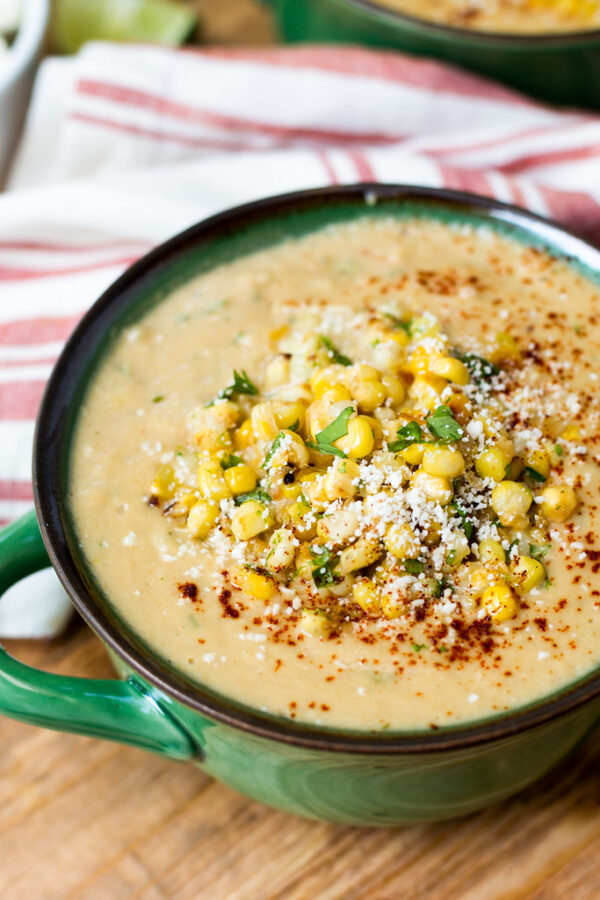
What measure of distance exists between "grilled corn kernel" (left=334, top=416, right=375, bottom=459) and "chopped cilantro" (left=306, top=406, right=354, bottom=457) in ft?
0.03

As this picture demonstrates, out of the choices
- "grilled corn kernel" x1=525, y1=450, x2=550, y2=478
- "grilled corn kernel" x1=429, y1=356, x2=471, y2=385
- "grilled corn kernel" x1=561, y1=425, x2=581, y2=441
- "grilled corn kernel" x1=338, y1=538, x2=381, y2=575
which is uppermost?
"grilled corn kernel" x1=429, y1=356, x2=471, y2=385

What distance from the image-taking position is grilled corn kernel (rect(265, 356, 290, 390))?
2.25 m

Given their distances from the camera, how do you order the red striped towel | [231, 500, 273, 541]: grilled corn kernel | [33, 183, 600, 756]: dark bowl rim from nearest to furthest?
[33, 183, 600, 756]: dark bowl rim, [231, 500, 273, 541]: grilled corn kernel, the red striped towel

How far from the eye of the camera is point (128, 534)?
2.07 m

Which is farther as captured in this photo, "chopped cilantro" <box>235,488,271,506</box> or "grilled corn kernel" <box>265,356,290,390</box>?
"grilled corn kernel" <box>265,356,290,390</box>

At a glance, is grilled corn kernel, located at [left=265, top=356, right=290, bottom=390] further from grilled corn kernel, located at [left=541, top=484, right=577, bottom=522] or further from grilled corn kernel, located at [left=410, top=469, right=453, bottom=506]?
grilled corn kernel, located at [left=541, top=484, right=577, bottom=522]

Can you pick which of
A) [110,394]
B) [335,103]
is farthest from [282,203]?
[335,103]

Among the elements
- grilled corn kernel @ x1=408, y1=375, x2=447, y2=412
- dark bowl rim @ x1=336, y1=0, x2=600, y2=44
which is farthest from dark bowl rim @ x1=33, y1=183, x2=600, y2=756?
dark bowl rim @ x1=336, y1=0, x2=600, y2=44

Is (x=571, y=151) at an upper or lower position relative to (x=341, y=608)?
upper

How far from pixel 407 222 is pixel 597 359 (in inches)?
24.1

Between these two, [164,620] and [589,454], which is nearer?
[164,620]

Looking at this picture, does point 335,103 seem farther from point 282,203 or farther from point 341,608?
point 341,608

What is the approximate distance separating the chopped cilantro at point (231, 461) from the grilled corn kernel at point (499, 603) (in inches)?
21.6

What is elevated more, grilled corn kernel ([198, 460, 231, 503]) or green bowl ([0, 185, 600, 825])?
grilled corn kernel ([198, 460, 231, 503])
